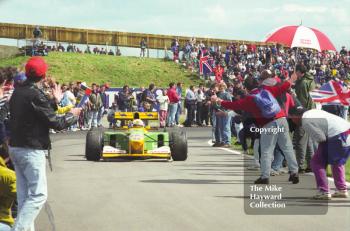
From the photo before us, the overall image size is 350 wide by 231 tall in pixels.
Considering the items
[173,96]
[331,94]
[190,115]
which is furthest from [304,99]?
[190,115]

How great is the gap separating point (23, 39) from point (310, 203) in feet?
167

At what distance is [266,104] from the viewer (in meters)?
12.1

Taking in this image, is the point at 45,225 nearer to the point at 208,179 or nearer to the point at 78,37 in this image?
the point at 208,179

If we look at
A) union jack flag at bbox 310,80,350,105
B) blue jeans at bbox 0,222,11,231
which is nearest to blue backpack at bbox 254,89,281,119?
union jack flag at bbox 310,80,350,105

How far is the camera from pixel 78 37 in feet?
207

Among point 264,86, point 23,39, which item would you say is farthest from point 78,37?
point 264,86

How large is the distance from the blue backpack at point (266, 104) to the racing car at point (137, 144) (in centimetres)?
495

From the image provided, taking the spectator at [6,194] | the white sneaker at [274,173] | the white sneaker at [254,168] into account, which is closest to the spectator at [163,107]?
the white sneaker at [254,168]

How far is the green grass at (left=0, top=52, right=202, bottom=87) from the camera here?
55281mm

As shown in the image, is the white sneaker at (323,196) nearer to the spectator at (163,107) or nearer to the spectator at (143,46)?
the spectator at (163,107)

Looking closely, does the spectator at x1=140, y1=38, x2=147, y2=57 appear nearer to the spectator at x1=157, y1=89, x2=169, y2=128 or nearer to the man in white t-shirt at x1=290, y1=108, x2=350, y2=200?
the spectator at x1=157, y1=89, x2=169, y2=128

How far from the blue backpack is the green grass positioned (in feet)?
137

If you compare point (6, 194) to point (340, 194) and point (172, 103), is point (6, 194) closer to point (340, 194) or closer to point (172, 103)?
point (340, 194)

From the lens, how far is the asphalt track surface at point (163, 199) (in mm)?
8883
